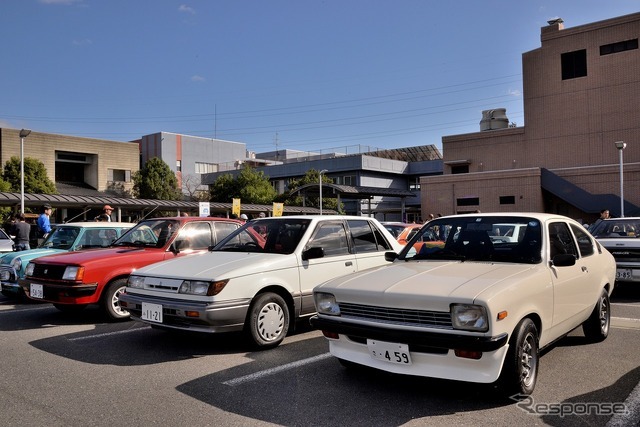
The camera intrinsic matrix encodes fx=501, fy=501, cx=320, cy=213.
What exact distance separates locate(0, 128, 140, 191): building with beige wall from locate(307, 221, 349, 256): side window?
154 feet

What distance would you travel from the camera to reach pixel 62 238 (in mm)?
9961

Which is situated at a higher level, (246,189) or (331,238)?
(246,189)

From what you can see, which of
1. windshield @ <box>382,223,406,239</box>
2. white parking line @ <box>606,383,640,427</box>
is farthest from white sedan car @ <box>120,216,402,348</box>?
windshield @ <box>382,223,406,239</box>

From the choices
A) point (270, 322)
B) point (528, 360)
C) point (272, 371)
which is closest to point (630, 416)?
point (528, 360)

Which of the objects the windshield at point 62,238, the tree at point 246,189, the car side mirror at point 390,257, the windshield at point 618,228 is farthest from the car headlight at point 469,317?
the tree at point 246,189

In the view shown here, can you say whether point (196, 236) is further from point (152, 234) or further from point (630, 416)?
point (630, 416)

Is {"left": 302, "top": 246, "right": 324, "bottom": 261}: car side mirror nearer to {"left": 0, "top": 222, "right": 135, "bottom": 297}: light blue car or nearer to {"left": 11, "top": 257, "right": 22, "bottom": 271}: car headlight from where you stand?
{"left": 0, "top": 222, "right": 135, "bottom": 297}: light blue car

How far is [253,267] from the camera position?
5.82m

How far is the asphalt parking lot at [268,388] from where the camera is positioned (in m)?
3.79

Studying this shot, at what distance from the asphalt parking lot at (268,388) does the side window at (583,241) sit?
1098mm

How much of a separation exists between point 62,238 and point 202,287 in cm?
590

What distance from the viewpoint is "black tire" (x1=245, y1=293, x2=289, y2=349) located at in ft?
18.6

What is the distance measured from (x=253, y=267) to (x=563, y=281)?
3.27 metres

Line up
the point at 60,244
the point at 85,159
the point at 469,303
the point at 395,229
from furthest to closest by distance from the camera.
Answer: the point at 85,159 < the point at 395,229 < the point at 60,244 < the point at 469,303
